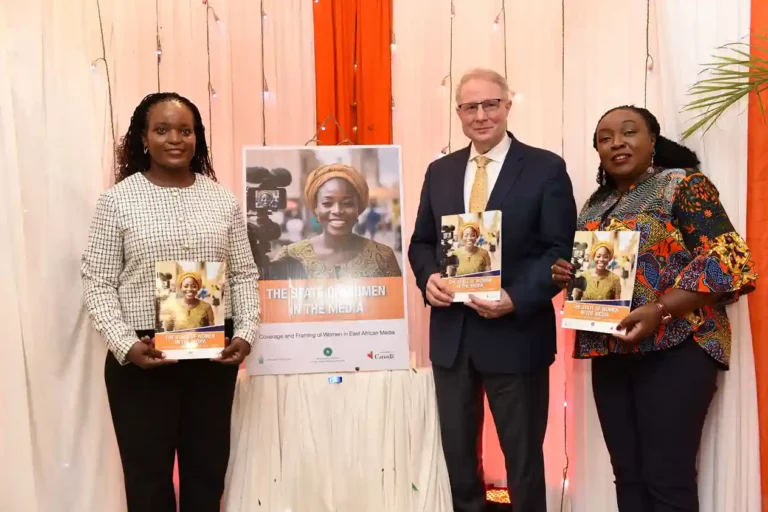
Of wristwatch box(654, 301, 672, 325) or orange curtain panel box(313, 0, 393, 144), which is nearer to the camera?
wristwatch box(654, 301, 672, 325)

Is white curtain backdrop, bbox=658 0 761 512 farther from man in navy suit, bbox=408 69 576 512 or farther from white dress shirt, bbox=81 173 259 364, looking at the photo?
white dress shirt, bbox=81 173 259 364

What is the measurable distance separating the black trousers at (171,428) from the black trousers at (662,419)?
123 centimetres

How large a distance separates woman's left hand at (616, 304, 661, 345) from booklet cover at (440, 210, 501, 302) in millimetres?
376

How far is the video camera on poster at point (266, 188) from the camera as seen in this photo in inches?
88.7

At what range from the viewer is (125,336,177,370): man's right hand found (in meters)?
1.69

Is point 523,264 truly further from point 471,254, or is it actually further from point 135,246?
point 135,246

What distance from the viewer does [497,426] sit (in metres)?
1.96

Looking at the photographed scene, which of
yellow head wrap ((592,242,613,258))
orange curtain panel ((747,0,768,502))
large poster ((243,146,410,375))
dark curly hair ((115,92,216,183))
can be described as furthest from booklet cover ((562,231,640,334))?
dark curly hair ((115,92,216,183))

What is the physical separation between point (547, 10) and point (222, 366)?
6.58 ft

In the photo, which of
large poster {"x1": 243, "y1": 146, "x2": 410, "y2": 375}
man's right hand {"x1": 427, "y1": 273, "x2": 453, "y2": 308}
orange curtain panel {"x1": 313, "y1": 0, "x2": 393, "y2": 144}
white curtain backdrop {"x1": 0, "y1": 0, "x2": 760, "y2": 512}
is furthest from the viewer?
orange curtain panel {"x1": 313, "y1": 0, "x2": 393, "y2": 144}

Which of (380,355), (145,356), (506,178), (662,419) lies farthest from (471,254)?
(145,356)

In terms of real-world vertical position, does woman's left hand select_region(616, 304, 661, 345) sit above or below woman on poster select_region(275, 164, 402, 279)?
below

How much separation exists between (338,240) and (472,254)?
0.60 m

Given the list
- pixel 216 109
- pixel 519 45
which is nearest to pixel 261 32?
pixel 216 109
